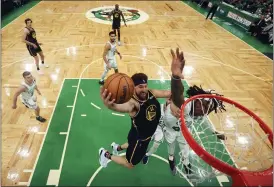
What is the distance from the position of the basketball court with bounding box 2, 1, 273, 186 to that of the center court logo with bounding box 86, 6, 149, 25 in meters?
0.19

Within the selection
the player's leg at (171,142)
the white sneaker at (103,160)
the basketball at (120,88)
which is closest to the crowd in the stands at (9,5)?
the white sneaker at (103,160)

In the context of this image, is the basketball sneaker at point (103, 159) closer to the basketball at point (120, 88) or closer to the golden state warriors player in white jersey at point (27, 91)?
the basketball at point (120, 88)

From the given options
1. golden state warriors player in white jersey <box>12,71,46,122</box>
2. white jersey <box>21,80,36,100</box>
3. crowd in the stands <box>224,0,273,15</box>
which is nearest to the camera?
golden state warriors player in white jersey <box>12,71,46,122</box>

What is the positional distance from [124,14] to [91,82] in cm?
977

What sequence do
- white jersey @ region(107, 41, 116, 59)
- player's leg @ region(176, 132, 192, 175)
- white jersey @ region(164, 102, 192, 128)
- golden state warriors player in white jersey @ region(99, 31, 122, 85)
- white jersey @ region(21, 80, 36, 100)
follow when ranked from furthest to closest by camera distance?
white jersey @ region(107, 41, 116, 59)
golden state warriors player in white jersey @ region(99, 31, 122, 85)
white jersey @ region(21, 80, 36, 100)
player's leg @ region(176, 132, 192, 175)
white jersey @ region(164, 102, 192, 128)

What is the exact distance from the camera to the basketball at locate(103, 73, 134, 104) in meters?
3.30

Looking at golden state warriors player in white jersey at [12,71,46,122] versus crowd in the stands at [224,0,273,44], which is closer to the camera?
golden state warriors player in white jersey at [12,71,46,122]

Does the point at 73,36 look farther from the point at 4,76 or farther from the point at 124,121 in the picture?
the point at 124,121

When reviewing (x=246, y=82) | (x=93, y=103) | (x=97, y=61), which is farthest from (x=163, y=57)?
(x=93, y=103)

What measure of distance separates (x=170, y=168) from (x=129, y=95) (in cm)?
202

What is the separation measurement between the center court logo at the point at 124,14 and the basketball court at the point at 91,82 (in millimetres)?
190

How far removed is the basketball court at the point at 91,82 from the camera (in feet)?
14.8

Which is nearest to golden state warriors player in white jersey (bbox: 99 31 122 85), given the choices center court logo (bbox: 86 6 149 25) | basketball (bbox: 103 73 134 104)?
basketball (bbox: 103 73 134 104)

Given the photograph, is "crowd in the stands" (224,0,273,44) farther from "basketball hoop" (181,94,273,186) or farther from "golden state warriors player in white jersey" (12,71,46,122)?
"golden state warriors player in white jersey" (12,71,46,122)
